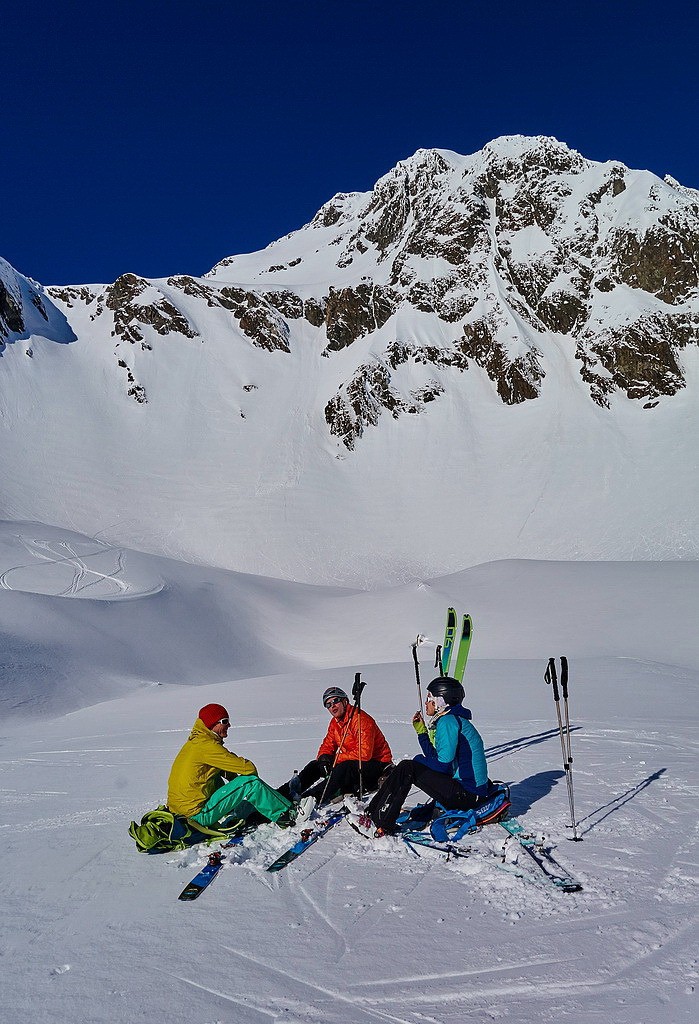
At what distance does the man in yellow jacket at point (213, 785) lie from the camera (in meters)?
5.77

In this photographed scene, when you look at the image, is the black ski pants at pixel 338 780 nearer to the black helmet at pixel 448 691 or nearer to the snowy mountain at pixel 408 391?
the black helmet at pixel 448 691

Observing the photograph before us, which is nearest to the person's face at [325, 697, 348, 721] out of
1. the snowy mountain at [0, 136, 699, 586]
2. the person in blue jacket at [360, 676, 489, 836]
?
the person in blue jacket at [360, 676, 489, 836]

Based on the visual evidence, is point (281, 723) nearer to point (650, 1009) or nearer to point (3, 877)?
point (3, 877)

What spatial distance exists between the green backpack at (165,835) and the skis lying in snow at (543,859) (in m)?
2.70

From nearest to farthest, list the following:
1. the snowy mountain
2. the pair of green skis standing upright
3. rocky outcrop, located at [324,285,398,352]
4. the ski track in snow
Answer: the pair of green skis standing upright → the ski track in snow → the snowy mountain → rocky outcrop, located at [324,285,398,352]

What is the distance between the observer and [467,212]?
9062 centimetres

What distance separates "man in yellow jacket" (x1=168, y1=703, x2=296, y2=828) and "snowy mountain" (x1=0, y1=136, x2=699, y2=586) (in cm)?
4115

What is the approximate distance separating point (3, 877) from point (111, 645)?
16259 millimetres

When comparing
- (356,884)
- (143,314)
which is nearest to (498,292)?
(143,314)

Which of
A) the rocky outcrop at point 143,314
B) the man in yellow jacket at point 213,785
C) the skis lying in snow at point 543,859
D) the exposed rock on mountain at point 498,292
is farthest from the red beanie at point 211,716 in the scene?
the rocky outcrop at point 143,314

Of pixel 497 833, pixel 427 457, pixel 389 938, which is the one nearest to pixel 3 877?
pixel 389 938

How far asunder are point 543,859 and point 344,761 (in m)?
2.27

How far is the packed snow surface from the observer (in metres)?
3.59

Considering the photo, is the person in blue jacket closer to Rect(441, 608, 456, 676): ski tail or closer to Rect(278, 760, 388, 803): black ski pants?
Rect(278, 760, 388, 803): black ski pants
